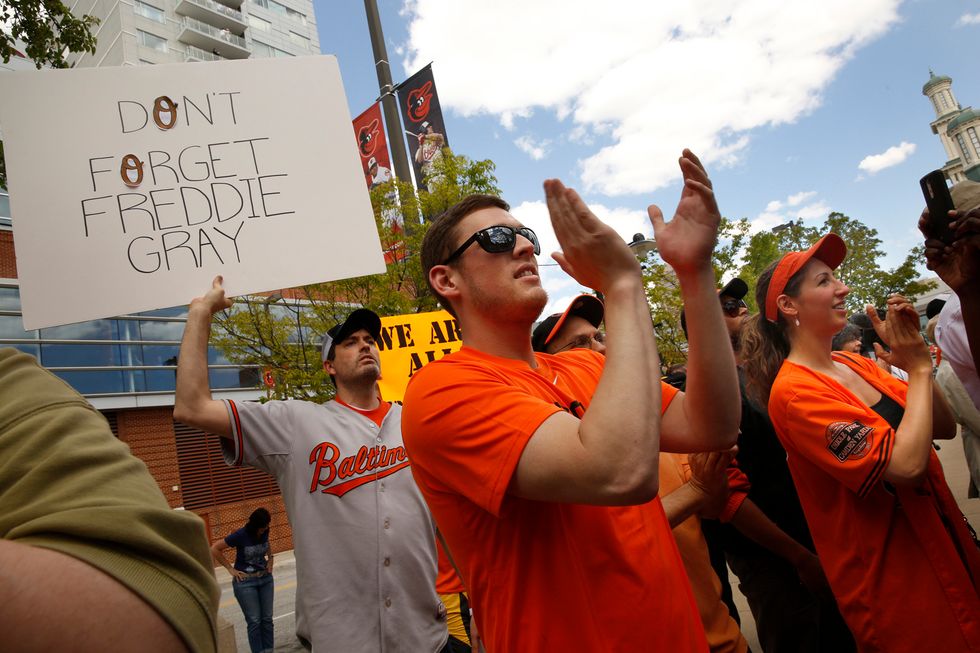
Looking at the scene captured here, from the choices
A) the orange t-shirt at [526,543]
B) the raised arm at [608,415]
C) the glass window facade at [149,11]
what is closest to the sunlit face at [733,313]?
the orange t-shirt at [526,543]

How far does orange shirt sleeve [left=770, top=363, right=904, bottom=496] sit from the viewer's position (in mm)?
2340

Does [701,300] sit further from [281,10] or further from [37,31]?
[281,10]

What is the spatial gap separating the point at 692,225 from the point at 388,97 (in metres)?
8.41

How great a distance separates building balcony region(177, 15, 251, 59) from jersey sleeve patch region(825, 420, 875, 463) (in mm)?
38035

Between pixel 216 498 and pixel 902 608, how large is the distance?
67.8 ft

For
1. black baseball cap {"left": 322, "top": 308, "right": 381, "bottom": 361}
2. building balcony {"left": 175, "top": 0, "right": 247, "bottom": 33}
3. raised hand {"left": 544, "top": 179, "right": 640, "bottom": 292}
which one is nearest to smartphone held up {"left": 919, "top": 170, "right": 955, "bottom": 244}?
raised hand {"left": 544, "top": 179, "right": 640, "bottom": 292}

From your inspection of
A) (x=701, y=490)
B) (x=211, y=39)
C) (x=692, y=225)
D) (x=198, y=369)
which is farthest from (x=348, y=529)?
(x=211, y=39)

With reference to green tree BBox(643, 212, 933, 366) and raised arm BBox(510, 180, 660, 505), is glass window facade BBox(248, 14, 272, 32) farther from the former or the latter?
raised arm BBox(510, 180, 660, 505)

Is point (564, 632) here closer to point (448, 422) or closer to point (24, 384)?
point (448, 422)

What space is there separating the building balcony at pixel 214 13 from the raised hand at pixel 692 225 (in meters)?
40.7

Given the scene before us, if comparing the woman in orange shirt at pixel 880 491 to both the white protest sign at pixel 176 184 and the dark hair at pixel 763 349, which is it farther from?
the white protest sign at pixel 176 184

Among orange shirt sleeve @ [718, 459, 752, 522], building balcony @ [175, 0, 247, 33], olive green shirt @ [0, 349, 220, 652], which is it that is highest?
building balcony @ [175, 0, 247, 33]

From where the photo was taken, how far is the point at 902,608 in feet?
7.61

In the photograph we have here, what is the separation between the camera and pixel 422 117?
10273mm
